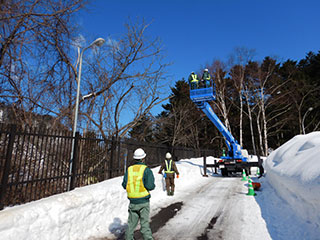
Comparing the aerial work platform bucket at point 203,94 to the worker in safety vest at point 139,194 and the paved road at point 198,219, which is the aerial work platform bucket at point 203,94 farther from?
the worker in safety vest at point 139,194

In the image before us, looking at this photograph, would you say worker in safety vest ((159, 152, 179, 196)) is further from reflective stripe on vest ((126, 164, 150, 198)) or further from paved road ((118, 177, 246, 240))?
reflective stripe on vest ((126, 164, 150, 198))

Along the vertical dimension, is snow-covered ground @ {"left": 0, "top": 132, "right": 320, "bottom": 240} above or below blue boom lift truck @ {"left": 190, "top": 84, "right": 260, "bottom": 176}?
below

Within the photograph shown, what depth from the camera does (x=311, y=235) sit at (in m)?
3.25

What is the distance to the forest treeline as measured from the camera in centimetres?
2280

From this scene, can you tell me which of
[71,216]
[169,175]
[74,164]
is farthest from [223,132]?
[71,216]

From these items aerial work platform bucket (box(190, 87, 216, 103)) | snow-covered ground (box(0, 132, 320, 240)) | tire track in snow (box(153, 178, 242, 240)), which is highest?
aerial work platform bucket (box(190, 87, 216, 103))

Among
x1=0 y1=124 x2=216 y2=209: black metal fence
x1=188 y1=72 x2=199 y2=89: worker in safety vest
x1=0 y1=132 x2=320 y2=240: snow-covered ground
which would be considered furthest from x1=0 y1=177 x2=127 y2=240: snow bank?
x1=188 y1=72 x2=199 y2=89: worker in safety vest

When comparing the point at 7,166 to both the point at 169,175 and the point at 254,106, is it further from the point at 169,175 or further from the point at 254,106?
the point at 254,106

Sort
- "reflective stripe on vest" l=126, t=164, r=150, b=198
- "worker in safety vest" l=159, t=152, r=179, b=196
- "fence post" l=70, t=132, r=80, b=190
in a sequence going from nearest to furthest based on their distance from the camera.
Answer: "reflective stripe on vest" l=126, t=164, r=150, b=198 → "fence post" l=70, t=132, r=80, b=190 → "worker in safety vest" l=159, t=152, r=179, b=196

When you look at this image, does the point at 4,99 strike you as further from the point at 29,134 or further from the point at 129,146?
the point at 129,146

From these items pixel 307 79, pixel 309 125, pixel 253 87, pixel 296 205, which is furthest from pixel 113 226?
pixel 307 79

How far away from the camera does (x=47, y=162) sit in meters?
4.12

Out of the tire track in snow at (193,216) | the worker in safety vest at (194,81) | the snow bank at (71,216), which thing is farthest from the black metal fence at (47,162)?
the worker in safety vest at (194,81)

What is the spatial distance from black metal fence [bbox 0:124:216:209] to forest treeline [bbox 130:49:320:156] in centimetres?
1068
